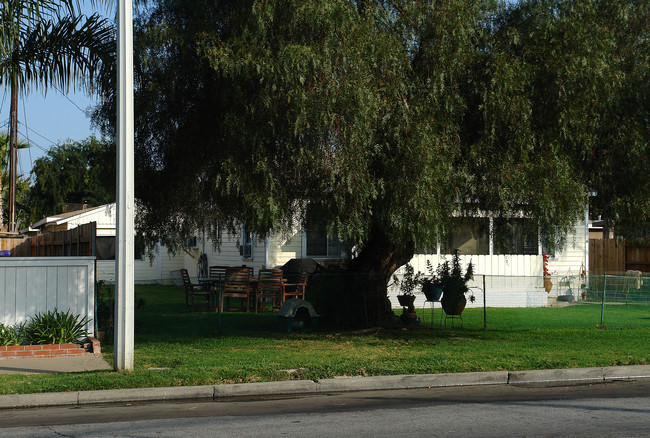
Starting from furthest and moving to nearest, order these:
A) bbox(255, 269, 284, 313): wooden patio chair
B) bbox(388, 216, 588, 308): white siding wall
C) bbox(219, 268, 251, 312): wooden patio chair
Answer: bbox(388, 216, 588, 308): white siding wall
bbox(255, 269, 284, 313): wooden patio chair
bbox(219, 268, 251, 312): wooden patio chair

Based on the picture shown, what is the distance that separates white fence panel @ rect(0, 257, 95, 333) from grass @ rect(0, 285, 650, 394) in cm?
104

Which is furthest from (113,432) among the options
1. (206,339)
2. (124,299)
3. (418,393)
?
(206,339)

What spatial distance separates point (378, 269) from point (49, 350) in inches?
267

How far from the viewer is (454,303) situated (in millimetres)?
16047

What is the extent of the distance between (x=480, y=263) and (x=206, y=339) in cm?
1063

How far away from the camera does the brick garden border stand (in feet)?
37.6

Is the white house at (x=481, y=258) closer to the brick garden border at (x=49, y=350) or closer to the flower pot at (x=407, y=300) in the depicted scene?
the flower pot at (x=407, y=300)

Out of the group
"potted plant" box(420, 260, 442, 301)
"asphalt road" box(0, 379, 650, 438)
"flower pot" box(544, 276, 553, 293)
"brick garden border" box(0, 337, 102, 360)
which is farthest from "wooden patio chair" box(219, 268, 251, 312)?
"asphalt road" box(0, 379, 650, 438)

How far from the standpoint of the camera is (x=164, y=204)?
12.5 meters

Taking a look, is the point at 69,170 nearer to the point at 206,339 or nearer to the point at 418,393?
the point at 206,339

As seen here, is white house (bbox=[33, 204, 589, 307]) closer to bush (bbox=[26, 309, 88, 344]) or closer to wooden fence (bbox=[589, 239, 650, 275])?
bush (bbox=[26, 309, 88, 344])

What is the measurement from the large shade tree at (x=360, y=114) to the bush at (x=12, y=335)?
3.11 metres

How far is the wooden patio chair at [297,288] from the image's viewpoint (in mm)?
18133

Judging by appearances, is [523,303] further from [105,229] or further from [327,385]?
[105,229]
